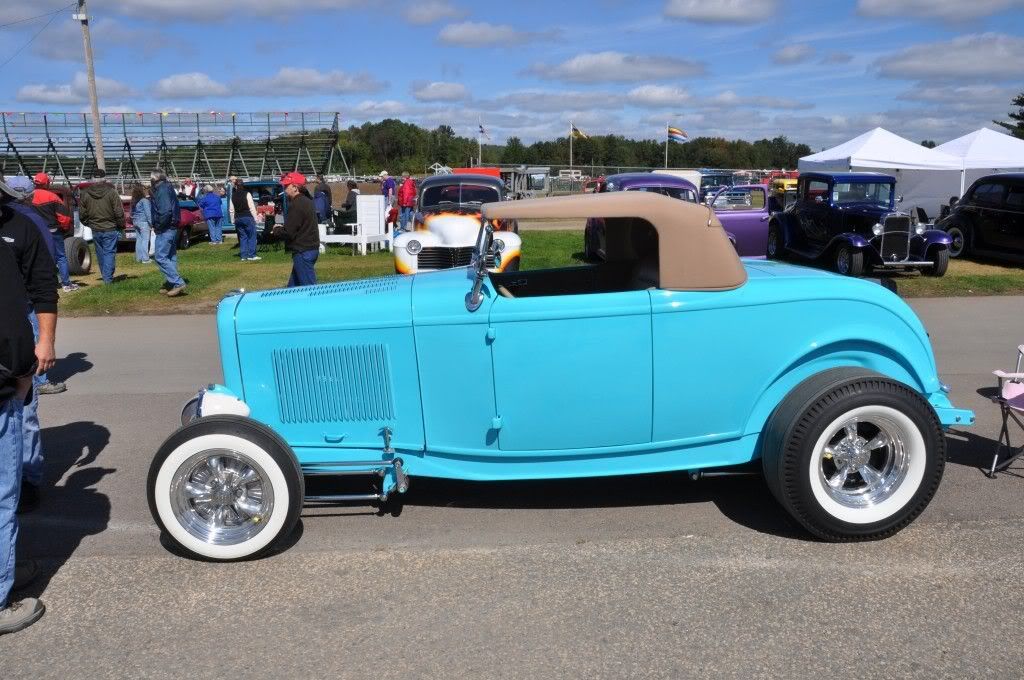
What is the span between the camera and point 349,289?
15.1 ft

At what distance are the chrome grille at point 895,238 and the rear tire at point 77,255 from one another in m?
13.9

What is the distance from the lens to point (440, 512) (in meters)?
4.66

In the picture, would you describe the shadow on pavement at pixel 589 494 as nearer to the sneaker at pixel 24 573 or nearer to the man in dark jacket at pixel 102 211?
the sneaker at pixel 24 573

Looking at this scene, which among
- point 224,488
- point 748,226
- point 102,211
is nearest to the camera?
point 224,488

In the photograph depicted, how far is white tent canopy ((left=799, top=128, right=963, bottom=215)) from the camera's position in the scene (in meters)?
20.2

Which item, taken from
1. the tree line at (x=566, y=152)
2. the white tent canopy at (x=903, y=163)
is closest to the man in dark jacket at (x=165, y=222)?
the white tent canopy at (x=903, y=163)

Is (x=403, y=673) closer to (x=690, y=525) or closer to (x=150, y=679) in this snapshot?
(x=150, y=679)

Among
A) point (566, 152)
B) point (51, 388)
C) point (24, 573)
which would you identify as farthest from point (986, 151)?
point (566, 152)

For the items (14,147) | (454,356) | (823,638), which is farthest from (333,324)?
(14,147)

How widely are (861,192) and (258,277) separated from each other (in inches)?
416

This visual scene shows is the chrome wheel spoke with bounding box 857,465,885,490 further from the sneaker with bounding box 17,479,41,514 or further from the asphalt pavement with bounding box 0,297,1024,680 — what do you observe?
the sneaker with bounding box 17,479,41,514

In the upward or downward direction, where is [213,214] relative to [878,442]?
upward

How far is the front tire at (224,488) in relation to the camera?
4.00m

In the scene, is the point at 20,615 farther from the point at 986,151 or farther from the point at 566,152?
the point at 566,152
